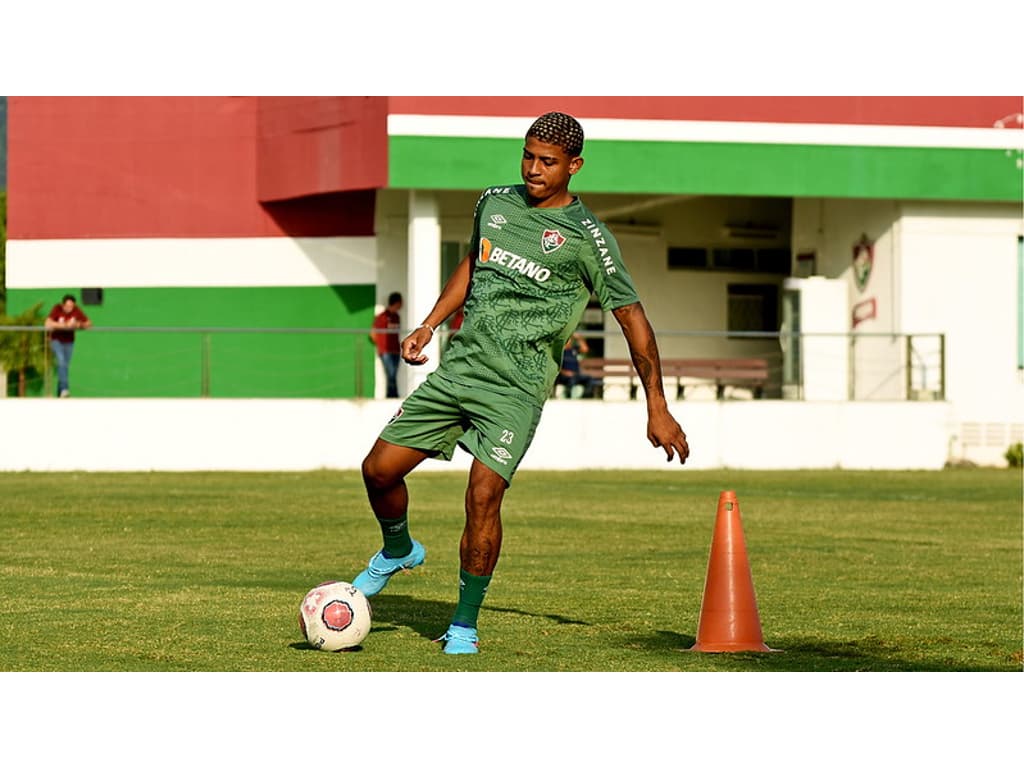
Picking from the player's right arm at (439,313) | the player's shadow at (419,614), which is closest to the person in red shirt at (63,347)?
the player's shadow at (419,614)

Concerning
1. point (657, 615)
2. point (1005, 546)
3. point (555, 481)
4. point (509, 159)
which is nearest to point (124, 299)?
point (509, 159)

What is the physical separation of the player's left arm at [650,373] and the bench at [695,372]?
18.9 meters

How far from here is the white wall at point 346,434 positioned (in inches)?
1026

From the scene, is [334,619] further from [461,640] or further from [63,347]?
[63,347]

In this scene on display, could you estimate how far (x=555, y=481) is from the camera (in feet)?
79.8

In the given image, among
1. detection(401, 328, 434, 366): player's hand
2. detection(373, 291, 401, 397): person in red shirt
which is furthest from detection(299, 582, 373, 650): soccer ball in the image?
detection(373, 291, 401, 397): person in red shirt

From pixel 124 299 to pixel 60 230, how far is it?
1.69m

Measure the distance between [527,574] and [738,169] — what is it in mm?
17435

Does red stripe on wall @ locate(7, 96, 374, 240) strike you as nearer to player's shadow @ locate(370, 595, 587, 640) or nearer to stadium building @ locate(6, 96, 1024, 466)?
stadium building @ locate(6, 96, 1024, 466)

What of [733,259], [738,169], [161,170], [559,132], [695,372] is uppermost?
[161,170]

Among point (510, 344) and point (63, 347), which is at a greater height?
point (63, 347)

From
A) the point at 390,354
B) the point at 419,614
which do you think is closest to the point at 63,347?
the point at 390,354

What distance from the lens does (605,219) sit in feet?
108

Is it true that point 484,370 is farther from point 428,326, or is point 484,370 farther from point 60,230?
point 60,230
